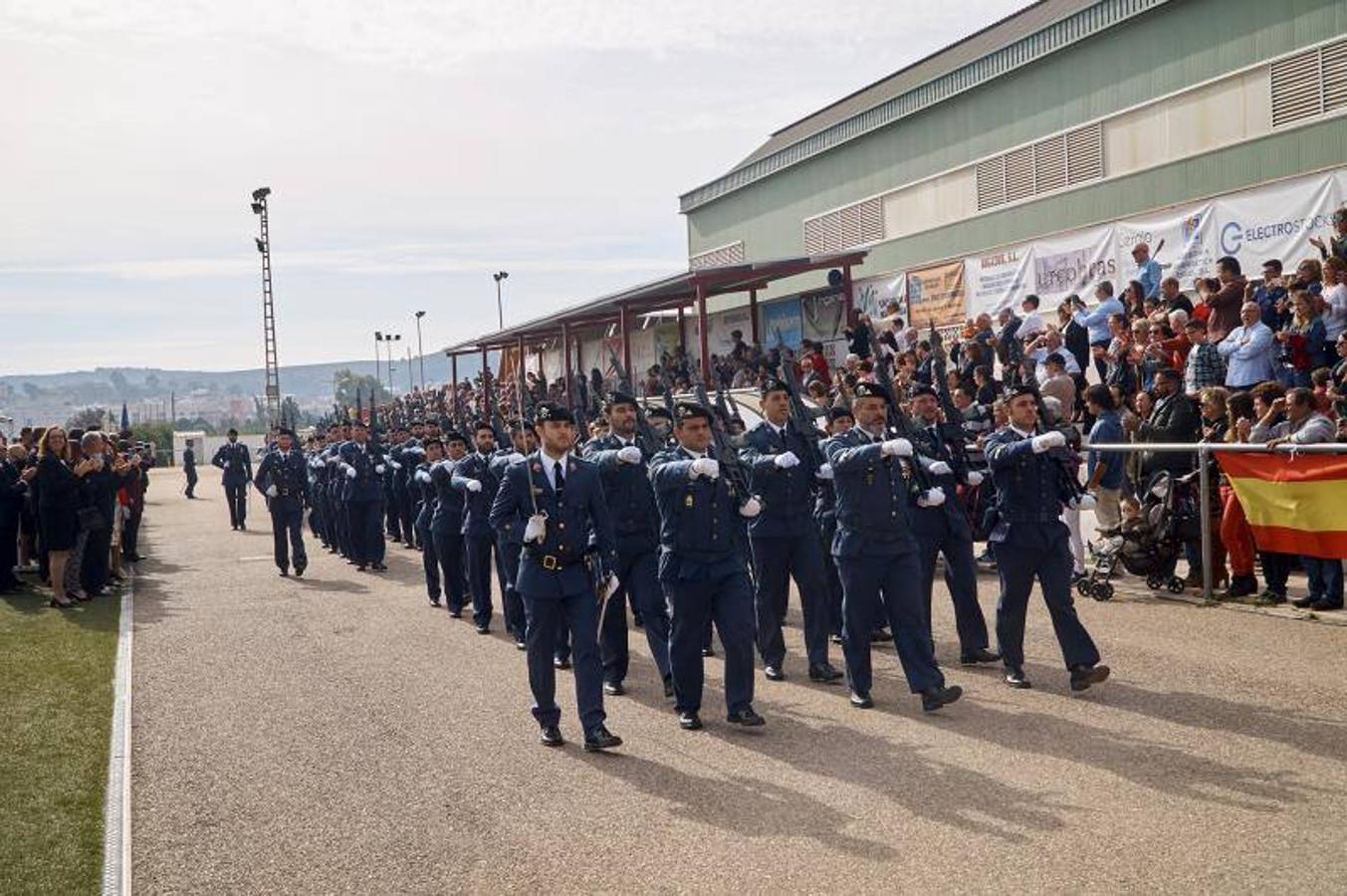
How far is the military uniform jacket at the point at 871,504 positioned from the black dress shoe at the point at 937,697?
918 millimetres

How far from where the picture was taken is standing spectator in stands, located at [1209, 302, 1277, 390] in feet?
44.8

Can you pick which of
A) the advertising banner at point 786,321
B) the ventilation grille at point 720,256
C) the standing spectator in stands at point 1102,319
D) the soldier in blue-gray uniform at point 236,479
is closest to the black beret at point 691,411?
the standing spectator in stands at point 1102,319

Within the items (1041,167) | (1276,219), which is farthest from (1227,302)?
(1041,167)

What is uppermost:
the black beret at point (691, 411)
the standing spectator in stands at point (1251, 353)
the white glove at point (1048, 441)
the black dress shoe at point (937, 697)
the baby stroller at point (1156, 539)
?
the standing spectator in stands at point (1251, 353)

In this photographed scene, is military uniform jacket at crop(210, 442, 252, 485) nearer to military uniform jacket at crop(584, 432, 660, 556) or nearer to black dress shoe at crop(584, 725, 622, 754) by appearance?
military uniform jacket at crop(584, 432, 660, 556)

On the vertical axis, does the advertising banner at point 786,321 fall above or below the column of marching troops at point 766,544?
above

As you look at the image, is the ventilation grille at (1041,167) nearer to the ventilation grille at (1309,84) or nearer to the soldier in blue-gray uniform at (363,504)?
the ventilation grille at (1309,84)

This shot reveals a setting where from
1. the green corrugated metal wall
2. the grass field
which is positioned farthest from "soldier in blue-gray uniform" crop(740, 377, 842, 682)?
the green corrugated metal wall

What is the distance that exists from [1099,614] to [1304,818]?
5.58 m

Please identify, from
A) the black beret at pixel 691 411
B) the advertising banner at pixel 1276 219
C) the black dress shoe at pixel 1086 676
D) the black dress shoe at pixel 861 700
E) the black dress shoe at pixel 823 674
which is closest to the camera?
the black dress shoe at pixel 1086 676

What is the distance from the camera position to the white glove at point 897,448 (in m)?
8.16

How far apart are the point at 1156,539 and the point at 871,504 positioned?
4479mm

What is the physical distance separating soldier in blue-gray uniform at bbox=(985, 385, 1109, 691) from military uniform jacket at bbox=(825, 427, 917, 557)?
73 cm

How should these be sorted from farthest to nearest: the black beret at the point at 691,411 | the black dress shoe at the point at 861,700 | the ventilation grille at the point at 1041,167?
1. the ventilation grille at the point at 1041,167
2. the black beret at the point at 691,411
3. the black dress shoe at the point at 861,700
